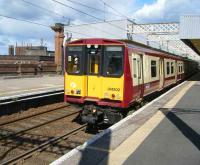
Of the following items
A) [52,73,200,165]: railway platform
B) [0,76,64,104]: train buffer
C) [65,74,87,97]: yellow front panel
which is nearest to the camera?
[52,73,200,165]: railway platform

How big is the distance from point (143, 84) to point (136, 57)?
1.55 meters

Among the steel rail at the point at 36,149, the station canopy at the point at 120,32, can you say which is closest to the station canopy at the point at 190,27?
the station canopy at the point at 120,32

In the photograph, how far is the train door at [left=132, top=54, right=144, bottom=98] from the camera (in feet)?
42.6

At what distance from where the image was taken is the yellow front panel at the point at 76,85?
41.7 ft

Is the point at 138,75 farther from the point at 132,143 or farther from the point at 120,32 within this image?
the point at 120,32

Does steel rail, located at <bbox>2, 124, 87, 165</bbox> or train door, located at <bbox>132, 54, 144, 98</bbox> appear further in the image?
train door, located at <bbox>132, 54, 144, 98</bbox>

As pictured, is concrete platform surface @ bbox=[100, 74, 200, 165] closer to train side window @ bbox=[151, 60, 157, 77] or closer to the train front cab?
the train front cab

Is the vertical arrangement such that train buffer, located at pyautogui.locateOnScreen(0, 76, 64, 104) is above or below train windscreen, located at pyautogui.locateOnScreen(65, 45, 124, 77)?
below

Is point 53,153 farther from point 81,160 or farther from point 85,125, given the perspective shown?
point 85,125

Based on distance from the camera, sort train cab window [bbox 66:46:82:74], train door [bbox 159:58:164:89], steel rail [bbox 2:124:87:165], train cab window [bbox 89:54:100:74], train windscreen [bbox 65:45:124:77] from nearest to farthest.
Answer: steel rail [bbox 2:124:87:165], train windscreen [bbox 65:45:124:77], train cab window [bbox 89:54:100:74], train cab window [bbox 66:46:82:74], train door [bbox 159:58:164:89]

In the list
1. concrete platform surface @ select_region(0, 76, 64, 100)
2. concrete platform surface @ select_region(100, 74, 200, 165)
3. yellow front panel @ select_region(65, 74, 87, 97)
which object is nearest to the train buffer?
concrete platform surface @ select_region(0, 76, 64, 100)

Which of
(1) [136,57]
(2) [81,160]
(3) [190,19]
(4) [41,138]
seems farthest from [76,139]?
(3) [190,19]

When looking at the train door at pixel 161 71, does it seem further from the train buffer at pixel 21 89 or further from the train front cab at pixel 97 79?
the train front cab at pixel 97 79

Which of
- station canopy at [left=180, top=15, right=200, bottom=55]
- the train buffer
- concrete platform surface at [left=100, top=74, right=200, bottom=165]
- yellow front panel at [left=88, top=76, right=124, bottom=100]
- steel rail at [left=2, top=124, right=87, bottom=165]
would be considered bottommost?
steel rail at [left=2, top=124, right=87, bottom=165]
